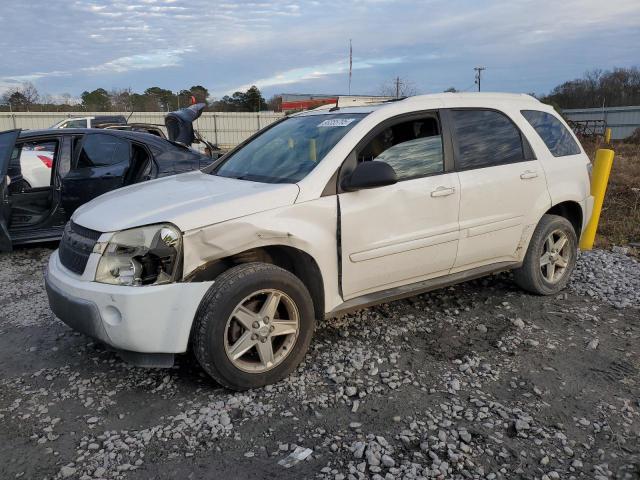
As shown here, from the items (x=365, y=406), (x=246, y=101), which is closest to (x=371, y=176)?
(x=365, y=406)

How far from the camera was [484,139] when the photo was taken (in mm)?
4434

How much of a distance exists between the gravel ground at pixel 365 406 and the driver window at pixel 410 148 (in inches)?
50.3

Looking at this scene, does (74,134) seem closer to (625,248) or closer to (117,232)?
(117,232)

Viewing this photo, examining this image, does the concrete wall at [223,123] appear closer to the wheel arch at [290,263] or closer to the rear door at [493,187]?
the rear door at [493,187]

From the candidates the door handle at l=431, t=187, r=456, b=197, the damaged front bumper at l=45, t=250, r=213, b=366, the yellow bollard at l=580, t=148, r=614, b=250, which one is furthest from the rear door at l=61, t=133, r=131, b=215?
the yellow bollard at l=580, t=148, r=614, b=250

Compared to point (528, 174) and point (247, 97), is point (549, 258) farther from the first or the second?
point (247, 97)

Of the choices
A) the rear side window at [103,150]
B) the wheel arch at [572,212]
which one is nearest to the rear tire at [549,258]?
the wheel arch at [572,212]

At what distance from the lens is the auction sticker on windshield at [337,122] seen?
13.0 feet

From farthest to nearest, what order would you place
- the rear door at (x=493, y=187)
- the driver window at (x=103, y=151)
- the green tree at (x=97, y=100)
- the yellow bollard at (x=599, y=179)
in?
the green tree at (x=97, y=100), the driver window at (x=103, y=151), the yellow bollard at (x=599, y=179), the rear door at (x=493, y=187)

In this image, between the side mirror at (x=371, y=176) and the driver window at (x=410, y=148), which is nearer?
the side mirror at (x=371, y=176)

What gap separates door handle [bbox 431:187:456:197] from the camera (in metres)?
3.99

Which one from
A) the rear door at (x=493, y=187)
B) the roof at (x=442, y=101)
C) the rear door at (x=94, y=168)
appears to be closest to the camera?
the roof at (x=442, y=101)

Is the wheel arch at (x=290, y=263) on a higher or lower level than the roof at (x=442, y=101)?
lower

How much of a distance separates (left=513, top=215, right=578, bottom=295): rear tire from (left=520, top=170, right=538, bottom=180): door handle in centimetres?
48
